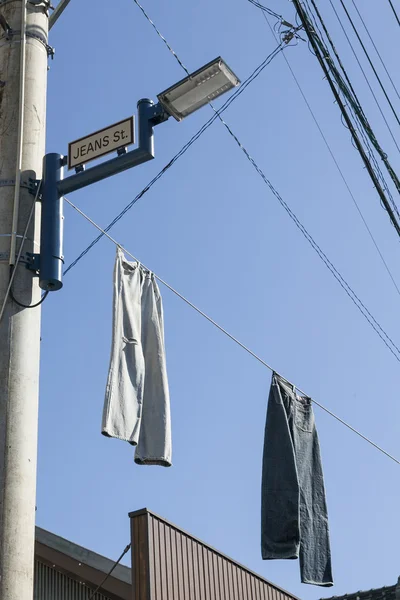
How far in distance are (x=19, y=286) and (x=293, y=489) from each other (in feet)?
15.1

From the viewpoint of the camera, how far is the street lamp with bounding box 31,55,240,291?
17.7 ft

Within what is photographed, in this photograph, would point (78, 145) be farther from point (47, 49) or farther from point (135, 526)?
point (135, 526)

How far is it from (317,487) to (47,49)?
5.43 m

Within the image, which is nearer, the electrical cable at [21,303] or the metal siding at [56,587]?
the electrical cable at [21,303]

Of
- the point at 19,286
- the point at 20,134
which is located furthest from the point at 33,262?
the point at 20,134

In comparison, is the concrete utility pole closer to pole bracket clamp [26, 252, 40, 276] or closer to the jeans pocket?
pole bracket clamp [26, 252, 40, 276]

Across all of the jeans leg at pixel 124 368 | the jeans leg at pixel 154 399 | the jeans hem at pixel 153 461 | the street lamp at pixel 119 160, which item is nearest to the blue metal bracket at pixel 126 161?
the street lamp at pixel 119 160

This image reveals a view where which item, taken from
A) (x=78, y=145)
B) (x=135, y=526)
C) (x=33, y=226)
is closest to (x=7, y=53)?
(x=78, y=145)

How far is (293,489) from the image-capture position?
8938 mm

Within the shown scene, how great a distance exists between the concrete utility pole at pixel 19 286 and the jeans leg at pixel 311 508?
481 centimetres

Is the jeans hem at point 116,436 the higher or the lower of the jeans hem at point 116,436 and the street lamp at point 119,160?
the lower

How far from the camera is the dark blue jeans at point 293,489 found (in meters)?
8.89

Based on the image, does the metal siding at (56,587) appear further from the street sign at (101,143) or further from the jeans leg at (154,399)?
the street sign at (101,143)

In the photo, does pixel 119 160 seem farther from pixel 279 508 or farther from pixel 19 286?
pixel 279 508
